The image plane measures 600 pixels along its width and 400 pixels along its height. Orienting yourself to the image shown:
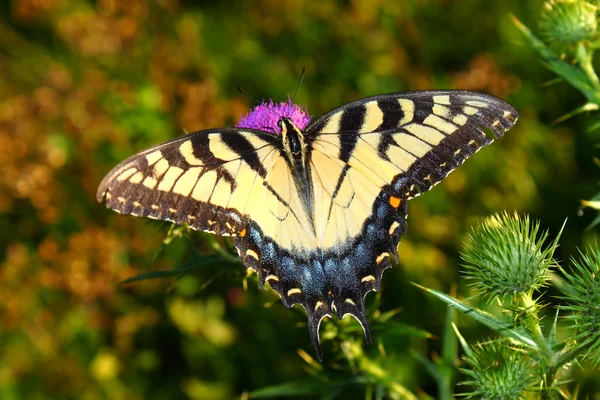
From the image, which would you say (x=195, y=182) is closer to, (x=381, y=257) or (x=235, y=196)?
(x=235, y=196)

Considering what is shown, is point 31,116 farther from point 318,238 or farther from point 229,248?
point 318,238

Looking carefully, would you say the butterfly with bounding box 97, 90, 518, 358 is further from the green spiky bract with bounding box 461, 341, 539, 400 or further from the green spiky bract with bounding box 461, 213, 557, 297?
the green spiky bract with bounding box 461, 341, 539, 400

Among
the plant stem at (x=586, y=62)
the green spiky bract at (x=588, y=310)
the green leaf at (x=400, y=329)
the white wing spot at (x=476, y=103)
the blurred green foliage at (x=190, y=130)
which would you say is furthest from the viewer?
the blurred green foliage at (x=190, y=130)

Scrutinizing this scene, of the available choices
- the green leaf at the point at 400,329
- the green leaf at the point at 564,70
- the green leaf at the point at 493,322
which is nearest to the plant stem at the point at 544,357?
the green leaf at the point at 493,322

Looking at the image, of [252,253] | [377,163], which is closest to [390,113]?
[377,163]

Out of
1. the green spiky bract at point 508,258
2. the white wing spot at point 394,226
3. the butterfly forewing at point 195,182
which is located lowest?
the green spiky bract at point 508,258

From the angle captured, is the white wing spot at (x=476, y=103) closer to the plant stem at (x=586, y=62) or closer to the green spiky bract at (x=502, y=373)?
the plant stem at (x=586, y=62)
